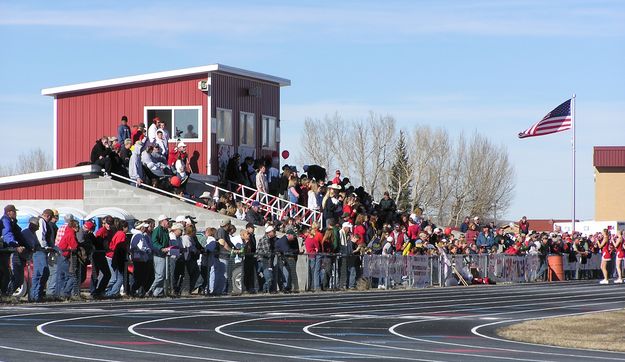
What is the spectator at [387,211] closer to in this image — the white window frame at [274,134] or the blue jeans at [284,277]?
the white window frame at [274,134]

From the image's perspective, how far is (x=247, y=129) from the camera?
47.6m

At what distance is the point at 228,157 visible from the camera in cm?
4584

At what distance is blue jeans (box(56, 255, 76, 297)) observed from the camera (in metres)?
27.7

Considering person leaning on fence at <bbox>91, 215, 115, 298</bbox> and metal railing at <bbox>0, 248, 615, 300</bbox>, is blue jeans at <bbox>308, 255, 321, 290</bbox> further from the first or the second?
person leaning on fence at <bbox>91, 215, 115, 298</bbox>

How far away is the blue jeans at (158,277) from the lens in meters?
30.0

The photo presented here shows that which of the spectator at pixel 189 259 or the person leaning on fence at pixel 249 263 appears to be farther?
the person leaning on fence at pixel 249 263

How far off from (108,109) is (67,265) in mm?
18468

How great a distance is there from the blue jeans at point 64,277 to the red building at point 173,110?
16577mm

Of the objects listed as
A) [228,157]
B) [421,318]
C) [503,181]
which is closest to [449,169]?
[503,181]

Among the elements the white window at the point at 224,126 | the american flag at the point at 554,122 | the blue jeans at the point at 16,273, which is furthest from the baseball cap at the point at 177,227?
the american flag at the point at 554,122

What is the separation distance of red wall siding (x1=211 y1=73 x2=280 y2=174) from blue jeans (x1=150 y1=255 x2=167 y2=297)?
48.9ft

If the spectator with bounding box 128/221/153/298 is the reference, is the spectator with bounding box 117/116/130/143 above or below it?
above

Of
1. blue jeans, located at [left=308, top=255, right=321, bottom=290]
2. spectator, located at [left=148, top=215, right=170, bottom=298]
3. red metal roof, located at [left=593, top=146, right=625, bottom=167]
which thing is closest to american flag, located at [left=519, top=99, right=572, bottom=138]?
blue jeans, located at [left=308, top=255, right=321, bottom=290]

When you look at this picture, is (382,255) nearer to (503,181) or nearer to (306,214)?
(306,214)
